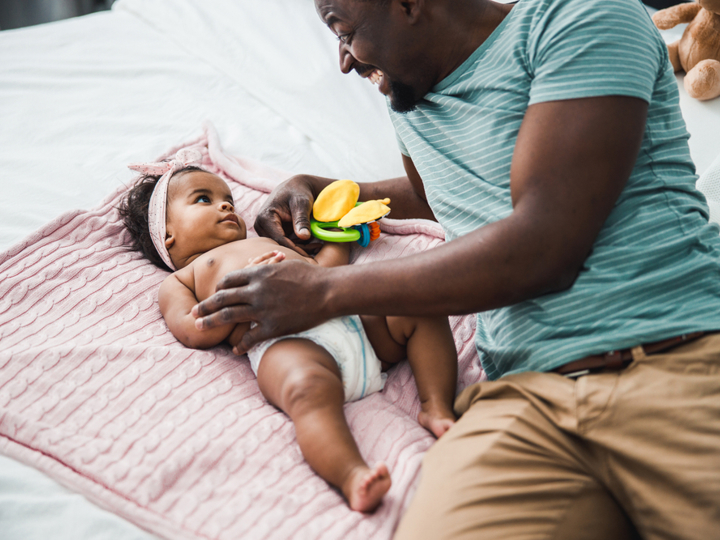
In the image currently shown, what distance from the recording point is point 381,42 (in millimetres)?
1228

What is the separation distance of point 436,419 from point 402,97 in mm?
769

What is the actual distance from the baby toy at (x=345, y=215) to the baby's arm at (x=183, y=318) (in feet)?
1.33

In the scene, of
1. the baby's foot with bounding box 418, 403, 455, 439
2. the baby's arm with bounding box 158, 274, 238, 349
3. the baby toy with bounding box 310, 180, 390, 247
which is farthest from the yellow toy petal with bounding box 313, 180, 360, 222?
the baby's foot with bounding box 418, 403, 455, 439

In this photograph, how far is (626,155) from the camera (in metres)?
0.93

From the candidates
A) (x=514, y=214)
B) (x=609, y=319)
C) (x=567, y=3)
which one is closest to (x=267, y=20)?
(x=567, y=3)

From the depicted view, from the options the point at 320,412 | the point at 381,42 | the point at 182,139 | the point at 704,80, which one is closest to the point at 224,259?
the point at 320,412

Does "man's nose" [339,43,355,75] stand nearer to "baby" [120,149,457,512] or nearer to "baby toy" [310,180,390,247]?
"baby toy" [310,180,390,247]

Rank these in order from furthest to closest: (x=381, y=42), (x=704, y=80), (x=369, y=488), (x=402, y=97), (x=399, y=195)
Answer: (x=704, y=80), (x=399, y=195), (x=402, y=97), (x=381, y=42), (x=369, y=488)

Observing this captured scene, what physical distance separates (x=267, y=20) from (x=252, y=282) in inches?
74.7

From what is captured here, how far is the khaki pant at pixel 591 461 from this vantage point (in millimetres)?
799

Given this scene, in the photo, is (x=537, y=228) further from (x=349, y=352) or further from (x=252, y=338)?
(x=252, y=338)

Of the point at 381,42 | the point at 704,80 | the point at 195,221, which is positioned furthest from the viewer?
the point at 704,80

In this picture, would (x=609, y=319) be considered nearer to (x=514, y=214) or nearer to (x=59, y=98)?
(x=514, y=214)

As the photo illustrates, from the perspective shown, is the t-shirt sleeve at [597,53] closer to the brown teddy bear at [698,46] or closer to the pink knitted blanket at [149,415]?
the pink knitted blanket at [149,415]
